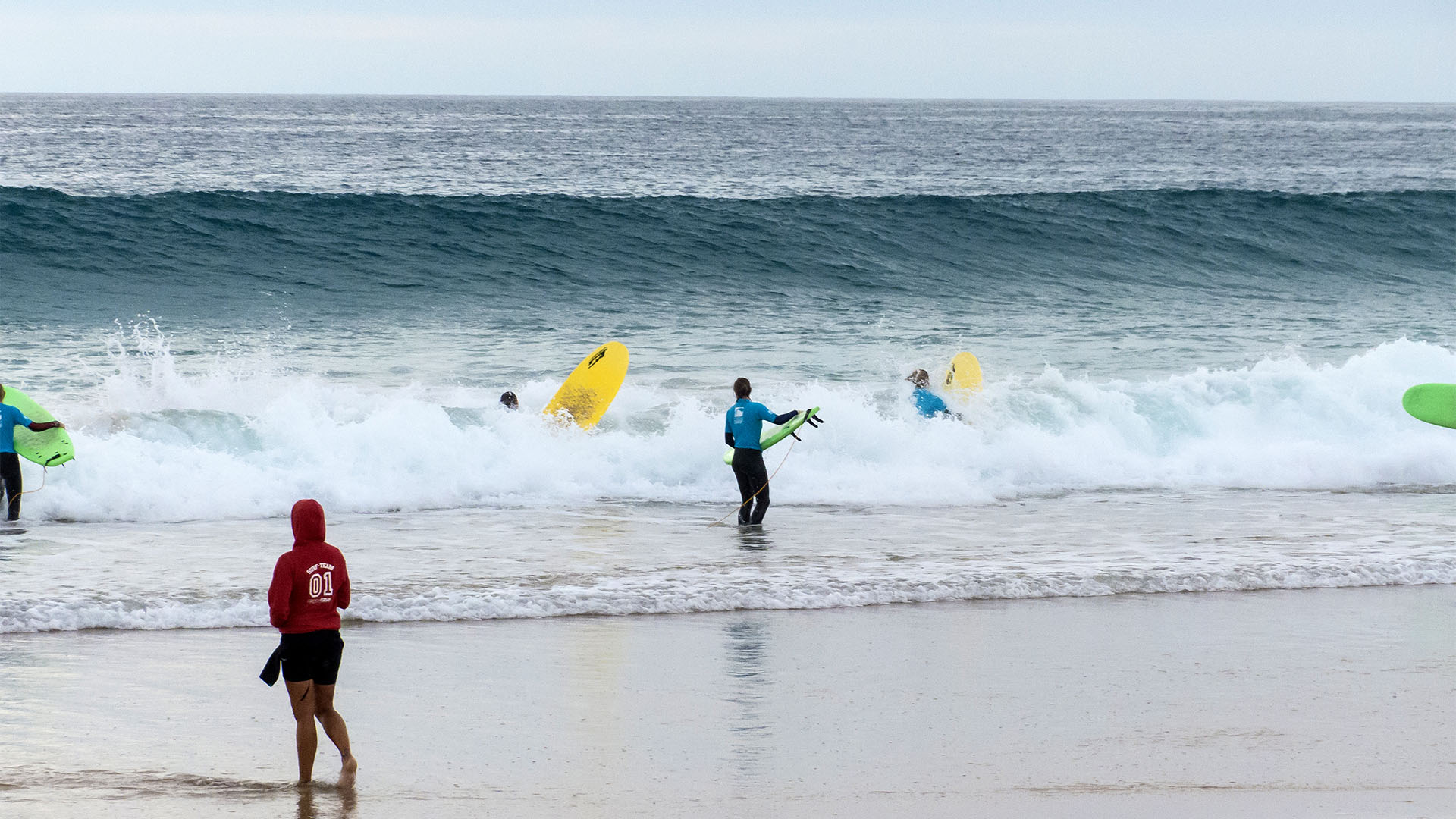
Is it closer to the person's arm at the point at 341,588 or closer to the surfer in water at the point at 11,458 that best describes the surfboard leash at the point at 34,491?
the surfer in water at the point at 11,458

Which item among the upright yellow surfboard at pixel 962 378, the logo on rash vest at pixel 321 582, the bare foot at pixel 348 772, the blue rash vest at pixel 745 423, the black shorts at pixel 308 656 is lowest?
the bare foot at pixel 348 772

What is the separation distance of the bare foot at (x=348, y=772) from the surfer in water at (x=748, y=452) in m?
5.68

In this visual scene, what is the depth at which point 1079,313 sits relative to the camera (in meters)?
20.6

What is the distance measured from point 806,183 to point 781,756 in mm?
34403

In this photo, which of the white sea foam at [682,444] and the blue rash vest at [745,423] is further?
the white sea foam at [682,444]

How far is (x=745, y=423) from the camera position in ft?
34.5

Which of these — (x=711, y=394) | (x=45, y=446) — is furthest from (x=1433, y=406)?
A: (x=45, y=446)

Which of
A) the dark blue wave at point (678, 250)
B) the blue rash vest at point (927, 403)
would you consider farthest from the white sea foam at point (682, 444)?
the dark blue wave at point (678, 250)

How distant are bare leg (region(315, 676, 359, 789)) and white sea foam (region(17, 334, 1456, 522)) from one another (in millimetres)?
6055

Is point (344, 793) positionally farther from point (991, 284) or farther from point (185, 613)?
point (991, 284)

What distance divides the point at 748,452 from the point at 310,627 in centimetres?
597

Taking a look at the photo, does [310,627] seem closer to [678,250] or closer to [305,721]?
[305,721]

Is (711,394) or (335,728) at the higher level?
(711,394)

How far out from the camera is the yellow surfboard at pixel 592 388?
1299 centimetres
